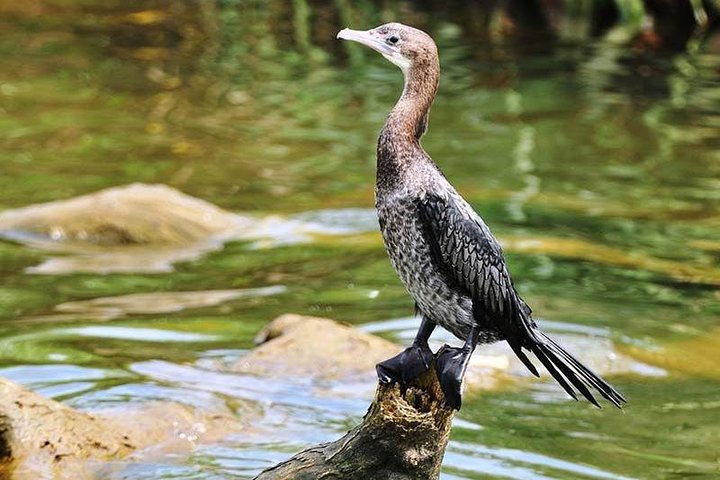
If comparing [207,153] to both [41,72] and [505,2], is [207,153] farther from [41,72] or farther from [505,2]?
[505,2]

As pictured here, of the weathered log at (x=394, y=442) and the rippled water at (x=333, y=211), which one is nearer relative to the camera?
the weathered log at (x=394, y=442)

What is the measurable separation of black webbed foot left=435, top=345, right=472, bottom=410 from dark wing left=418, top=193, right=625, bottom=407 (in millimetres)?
227

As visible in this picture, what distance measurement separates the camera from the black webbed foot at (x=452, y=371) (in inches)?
187

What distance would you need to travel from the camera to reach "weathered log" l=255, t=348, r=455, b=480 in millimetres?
4938

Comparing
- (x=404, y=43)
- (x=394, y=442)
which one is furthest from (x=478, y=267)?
(x=404, y=43)

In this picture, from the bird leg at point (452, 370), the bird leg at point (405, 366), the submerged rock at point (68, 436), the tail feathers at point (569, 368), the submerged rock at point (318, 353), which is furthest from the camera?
the submerged rock at point (318, 353)

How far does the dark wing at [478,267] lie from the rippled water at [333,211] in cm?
203

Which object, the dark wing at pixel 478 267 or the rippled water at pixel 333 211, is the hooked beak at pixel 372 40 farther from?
the rippled water at pixel 333 211

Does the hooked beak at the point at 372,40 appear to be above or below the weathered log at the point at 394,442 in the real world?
above

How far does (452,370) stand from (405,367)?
22 cm

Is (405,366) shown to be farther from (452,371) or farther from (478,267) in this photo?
Result: (478,267)

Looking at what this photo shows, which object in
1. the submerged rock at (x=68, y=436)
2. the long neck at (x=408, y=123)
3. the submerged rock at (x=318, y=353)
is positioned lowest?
the submerged rock at (x=318, y=353)

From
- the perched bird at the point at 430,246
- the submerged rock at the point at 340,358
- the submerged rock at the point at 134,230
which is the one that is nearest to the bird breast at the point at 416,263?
the perched bird at the point at 430,246

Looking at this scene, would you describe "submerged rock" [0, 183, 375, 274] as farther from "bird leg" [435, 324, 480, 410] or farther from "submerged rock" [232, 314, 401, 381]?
"bird leg" [435, 324, 480, 410]
